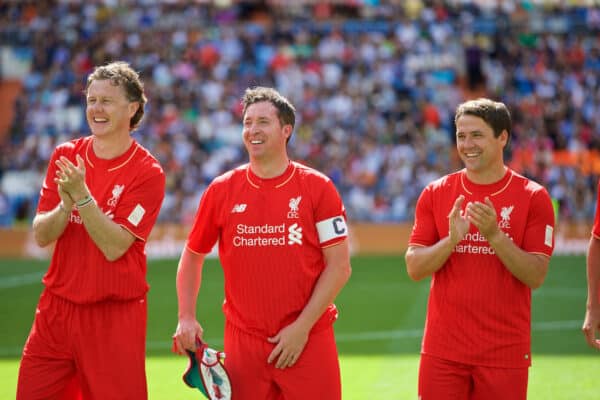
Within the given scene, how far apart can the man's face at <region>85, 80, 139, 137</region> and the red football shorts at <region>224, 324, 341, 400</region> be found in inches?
53.3

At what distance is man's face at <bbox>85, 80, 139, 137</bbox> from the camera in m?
5.21

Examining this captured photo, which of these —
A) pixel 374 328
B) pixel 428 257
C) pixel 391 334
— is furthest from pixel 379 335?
pixel 428 257

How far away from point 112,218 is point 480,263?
2043 millimetres

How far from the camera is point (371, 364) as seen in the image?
10234 millimetres

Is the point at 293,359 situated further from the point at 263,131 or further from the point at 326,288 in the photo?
the point at 263,131

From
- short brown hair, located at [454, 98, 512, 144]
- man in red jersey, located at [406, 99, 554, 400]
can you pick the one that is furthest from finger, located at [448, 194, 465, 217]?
short brown hair, located at [454, 98, 512, 144]

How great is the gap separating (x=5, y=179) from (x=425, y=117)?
11.0 metres

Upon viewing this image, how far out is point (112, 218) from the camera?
5.11 meters

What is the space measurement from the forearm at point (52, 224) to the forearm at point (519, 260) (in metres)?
2.26

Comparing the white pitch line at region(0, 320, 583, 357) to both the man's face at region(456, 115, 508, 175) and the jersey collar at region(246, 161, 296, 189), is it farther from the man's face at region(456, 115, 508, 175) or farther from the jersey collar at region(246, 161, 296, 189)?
the man's face at region(456, 115, 508, 175)

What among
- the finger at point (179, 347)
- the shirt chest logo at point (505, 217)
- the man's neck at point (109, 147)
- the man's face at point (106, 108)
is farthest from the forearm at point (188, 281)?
the shirt chest logo at point (505, 217)

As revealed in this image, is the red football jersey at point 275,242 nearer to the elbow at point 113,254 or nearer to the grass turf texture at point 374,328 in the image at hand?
the elbow at point 113,254

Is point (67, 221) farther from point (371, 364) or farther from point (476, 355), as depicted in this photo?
point (371, 364)

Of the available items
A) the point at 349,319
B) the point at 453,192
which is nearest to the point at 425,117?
the point at 349,319
